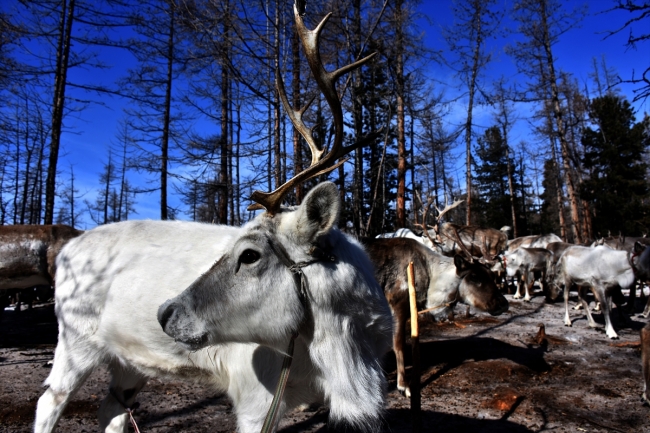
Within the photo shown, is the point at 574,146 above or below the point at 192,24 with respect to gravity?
above

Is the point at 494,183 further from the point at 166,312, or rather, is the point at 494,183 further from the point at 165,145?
the point at 166,312

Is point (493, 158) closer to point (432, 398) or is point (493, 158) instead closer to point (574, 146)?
point (574, 146)

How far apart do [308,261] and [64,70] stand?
12.1 metres

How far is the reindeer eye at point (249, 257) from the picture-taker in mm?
2402

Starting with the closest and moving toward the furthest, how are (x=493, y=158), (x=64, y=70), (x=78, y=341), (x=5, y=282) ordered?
(x=78, y=341), (x=5, y=282), (x=64, y=70), (x=493, y=158)

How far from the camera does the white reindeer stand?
2.33 m

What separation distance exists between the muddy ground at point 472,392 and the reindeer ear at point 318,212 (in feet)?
7.86

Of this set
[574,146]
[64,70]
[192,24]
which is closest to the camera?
[192,24]

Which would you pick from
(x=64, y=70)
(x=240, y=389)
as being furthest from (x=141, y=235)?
(x=64, y=70)

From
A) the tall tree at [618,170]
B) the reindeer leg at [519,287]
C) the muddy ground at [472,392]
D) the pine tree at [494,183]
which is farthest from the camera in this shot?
the pine tree at [494,183]

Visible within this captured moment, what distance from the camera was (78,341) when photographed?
10.5 ft

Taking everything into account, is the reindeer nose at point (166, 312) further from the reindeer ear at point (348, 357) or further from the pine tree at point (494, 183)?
the pine tree at point (494, 183)

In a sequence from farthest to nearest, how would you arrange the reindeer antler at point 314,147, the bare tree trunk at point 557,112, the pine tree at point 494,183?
the pine tree at point 494,183, the bare tree trunk at point 557,112, the reindeer antler at point 314,147

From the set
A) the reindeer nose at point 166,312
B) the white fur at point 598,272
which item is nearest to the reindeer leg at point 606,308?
the white fur at point 598,272
